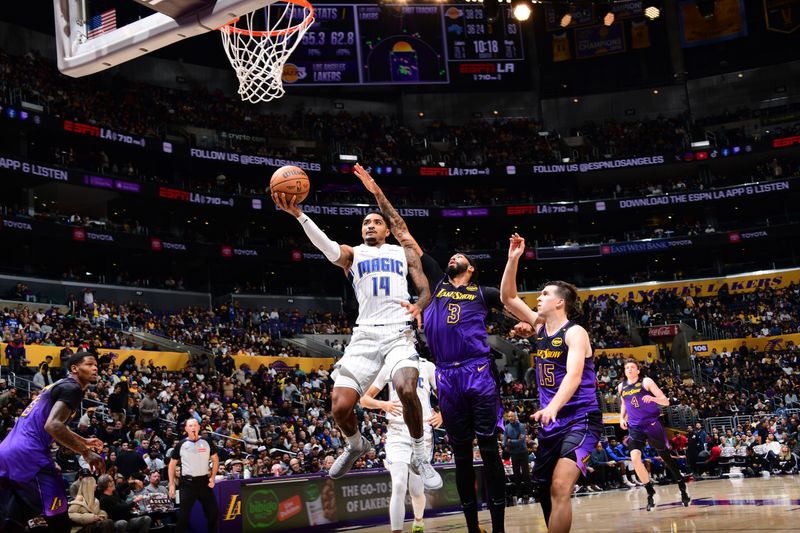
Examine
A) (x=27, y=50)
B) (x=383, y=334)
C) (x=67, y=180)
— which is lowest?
(x=383, y=334)

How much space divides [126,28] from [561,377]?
6.38m

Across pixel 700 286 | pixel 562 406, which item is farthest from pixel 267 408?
pixel 700 286

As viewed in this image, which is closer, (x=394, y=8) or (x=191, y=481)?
(x=191, y=481)

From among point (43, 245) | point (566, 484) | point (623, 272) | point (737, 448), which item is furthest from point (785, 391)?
point (43, 245)

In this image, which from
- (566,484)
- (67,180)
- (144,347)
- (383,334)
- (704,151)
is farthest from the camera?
(704,151)

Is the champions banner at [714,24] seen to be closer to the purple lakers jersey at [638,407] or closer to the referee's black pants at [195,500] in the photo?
the purple lakers jersey at [638,407]

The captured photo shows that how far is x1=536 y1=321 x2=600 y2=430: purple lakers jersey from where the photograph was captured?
22.1 ft

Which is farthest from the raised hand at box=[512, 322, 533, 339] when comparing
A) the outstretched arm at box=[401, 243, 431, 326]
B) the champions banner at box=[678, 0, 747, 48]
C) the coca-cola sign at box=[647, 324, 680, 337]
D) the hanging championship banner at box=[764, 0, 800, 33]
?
the hanging championship banner at box=[764, 0, 800, 33]

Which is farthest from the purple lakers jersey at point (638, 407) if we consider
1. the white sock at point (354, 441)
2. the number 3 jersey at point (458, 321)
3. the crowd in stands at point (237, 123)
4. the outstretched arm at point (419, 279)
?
the crowd in stands at point (237, 123)

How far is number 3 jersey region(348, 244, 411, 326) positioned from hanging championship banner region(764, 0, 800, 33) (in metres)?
47.2

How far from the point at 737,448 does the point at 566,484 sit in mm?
21139

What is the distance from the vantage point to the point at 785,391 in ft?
103

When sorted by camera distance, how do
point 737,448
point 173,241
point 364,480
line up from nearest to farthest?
point 364,480 < point 737,448 < point 173,241

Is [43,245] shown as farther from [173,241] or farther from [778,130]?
[778,130]
